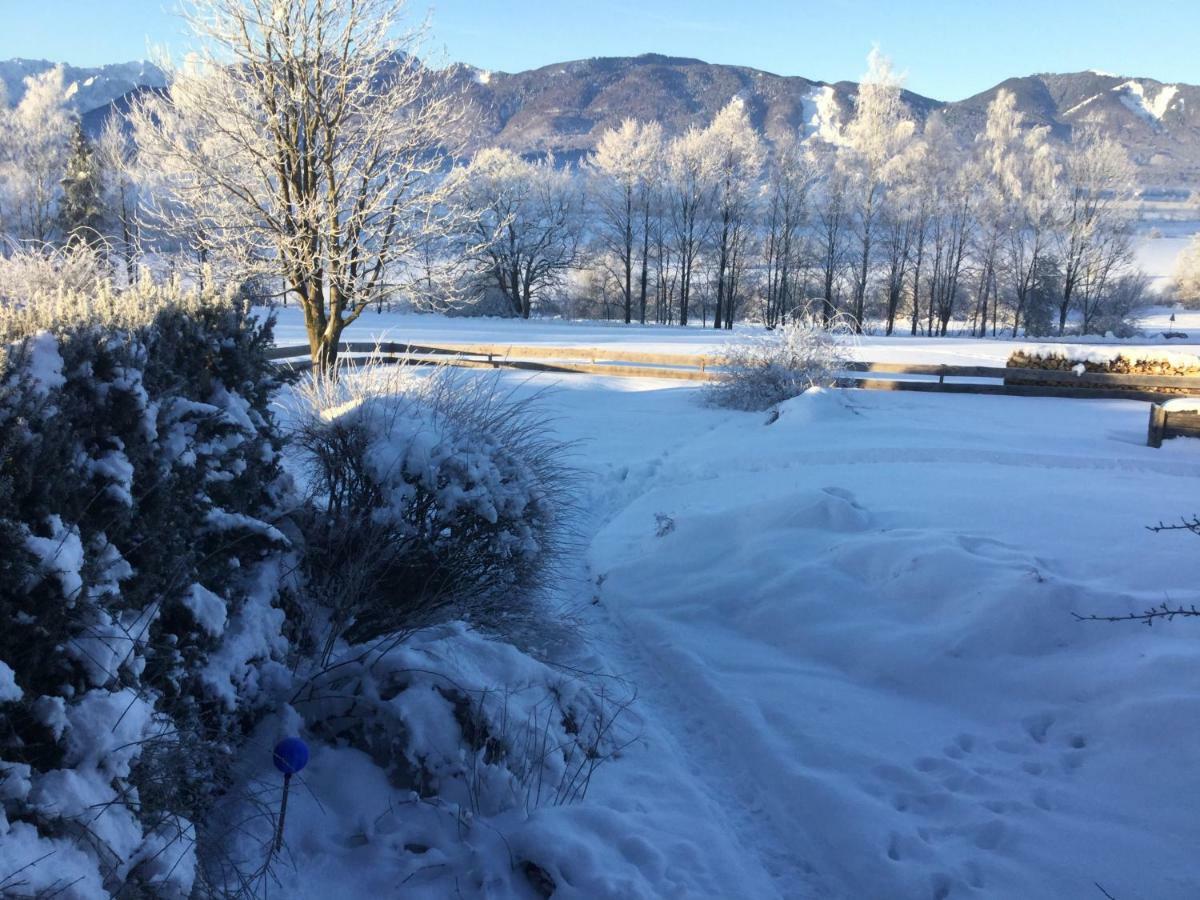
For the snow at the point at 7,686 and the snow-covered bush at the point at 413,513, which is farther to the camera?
the snow-covered bush at the point at 413,513

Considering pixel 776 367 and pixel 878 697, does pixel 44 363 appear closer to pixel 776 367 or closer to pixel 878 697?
pixel 878 697

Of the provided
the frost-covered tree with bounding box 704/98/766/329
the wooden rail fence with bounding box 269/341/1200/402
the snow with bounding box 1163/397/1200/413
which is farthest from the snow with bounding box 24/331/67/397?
the frost-covered tree with bounding box 704/98/766/329

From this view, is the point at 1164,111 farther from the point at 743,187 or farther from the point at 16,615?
the point at 16,615

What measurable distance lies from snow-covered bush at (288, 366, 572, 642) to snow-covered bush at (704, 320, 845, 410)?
36.5 feet

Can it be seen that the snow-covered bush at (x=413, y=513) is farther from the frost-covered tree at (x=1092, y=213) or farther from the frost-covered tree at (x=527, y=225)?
the frost-covered tree at (x=1092, y=213)

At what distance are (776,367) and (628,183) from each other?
3684 centimetres

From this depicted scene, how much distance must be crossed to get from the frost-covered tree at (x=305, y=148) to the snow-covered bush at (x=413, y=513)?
250 inches

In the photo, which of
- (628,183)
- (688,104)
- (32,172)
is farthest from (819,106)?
(32,172)

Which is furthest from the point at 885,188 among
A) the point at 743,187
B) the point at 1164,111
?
the point at 1164,111

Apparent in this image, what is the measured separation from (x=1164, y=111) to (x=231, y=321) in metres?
238

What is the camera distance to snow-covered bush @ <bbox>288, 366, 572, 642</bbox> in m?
5.05

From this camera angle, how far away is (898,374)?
2217 centimetres

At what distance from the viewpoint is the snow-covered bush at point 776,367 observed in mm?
16828

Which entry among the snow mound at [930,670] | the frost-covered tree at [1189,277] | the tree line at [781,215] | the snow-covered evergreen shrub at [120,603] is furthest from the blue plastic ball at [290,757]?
the frost-covered tree at [1189,277]
